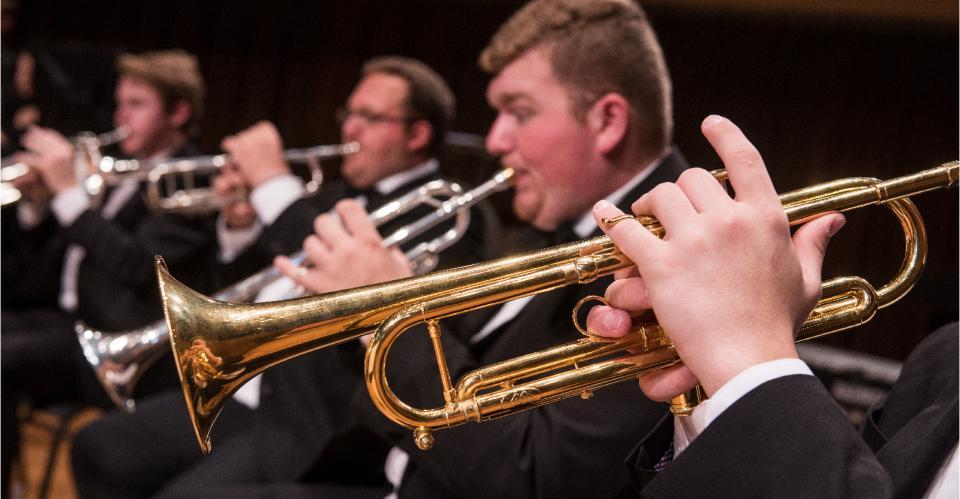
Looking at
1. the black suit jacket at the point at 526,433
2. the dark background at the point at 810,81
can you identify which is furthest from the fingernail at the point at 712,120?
the dark background at the point at 810,81

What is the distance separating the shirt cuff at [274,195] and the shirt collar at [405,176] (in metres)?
0.26

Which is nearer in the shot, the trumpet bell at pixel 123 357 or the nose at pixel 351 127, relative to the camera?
the trumpet bell at pixel 123 357

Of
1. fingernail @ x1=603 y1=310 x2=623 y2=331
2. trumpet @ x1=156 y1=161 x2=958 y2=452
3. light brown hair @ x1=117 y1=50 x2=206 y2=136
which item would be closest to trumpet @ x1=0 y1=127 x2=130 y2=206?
light brown hair @ x1=117 y1=50 x2=206 y2=136

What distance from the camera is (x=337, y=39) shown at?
5.38 metres

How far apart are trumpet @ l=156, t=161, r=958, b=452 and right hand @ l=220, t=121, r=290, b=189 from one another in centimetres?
181

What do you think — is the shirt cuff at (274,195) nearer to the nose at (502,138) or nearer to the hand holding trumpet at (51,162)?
the hand holding trumpet at (51,162)

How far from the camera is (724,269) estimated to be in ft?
2.41

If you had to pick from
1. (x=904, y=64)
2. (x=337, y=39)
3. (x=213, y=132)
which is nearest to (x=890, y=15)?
(x=904, y=64)

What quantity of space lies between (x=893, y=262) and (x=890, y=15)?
114 centimetres

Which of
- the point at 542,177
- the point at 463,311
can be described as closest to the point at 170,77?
the point at 542,177

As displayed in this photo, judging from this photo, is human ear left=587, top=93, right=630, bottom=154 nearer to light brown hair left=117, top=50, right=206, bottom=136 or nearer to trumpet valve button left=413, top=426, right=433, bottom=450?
trumpet valve button left=413, top=426, right=433, bottom=450

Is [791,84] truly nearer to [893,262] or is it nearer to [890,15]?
[890,15]

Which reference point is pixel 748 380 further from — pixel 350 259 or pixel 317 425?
pixel 317 425

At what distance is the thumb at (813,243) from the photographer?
32.2 inches
